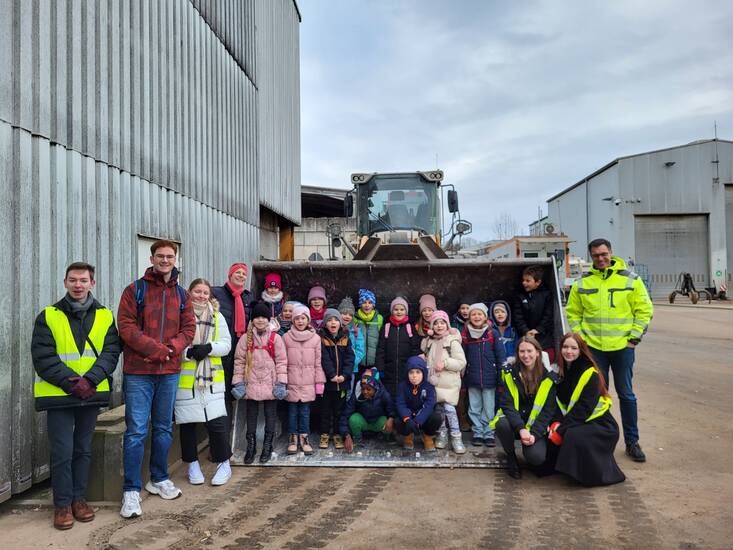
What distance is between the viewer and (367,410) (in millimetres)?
5312

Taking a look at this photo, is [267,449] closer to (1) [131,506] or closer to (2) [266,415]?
(2) [266,415]

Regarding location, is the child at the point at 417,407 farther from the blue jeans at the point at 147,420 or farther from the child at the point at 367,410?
the blue jeans at the point at 147,420

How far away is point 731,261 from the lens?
29.7m

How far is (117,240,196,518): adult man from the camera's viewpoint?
3.93 metres

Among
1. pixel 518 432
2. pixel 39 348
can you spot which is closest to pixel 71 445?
pixel 39 348

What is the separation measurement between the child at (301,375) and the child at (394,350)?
2.41ft

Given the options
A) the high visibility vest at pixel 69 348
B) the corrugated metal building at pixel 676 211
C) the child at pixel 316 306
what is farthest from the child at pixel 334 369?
the corrugated metal building at pixel 676 211

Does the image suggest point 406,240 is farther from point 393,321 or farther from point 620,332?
point 620,332

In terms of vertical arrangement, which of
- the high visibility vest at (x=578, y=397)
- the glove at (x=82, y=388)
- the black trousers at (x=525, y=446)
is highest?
the glove at (x=82, y=388)

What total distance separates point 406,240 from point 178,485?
206 inches

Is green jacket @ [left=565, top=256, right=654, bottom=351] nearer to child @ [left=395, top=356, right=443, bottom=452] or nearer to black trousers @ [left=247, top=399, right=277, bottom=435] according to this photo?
child @ [left=395, top=356, right=443, bottom=452]

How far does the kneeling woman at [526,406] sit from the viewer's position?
4.48 m

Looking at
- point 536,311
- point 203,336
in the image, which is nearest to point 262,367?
point 203,336

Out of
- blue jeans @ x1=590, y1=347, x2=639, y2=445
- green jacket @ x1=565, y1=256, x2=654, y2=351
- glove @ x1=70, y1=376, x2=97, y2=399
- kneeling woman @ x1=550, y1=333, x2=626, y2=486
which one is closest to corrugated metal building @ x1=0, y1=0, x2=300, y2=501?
glove @ x1=70, y1=376, x2=97, y2=399
